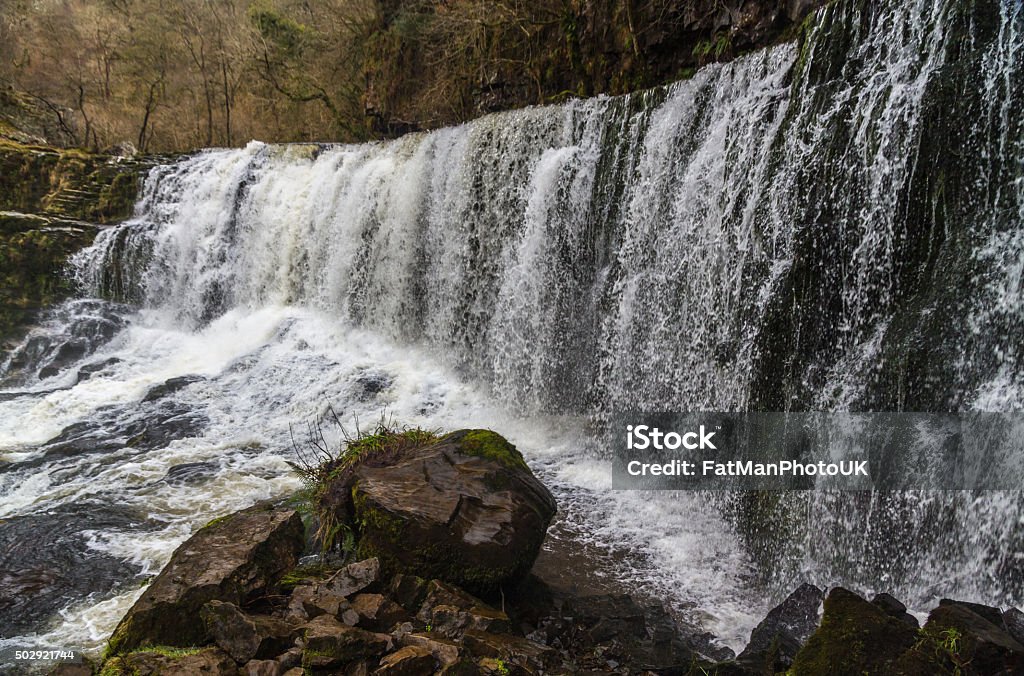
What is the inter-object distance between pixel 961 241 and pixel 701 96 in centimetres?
316

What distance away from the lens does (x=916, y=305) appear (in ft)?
13.2

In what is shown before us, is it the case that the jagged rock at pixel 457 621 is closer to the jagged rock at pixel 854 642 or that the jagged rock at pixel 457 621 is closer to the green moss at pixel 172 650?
the green moss at pixel 172 650

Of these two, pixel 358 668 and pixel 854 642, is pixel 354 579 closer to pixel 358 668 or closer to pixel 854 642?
pixel 358 668

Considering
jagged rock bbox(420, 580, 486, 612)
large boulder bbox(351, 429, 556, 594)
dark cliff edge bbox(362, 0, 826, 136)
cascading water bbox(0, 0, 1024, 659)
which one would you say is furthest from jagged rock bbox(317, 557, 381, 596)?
dark cliff edge bbox(362, 0, 826, 136)

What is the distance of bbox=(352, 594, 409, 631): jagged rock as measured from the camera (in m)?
2.95

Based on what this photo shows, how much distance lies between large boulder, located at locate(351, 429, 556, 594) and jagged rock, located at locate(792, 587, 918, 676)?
1.63 metres

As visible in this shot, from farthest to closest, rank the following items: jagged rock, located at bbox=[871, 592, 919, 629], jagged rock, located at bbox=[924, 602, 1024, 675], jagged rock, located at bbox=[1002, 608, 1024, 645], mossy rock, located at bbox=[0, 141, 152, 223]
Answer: mossy rock, located at bbox=[0, 141, 152, 223] < jagged rock, located at bbox=[871, 592, 919, 629] < jagged rock, located at bbox=[1002, 608, 1024, 645] < jagged rock, located at bbox=[924, 602, 1024, 675]

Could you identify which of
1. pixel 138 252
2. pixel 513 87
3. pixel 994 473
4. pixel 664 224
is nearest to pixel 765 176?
pixel 664 224

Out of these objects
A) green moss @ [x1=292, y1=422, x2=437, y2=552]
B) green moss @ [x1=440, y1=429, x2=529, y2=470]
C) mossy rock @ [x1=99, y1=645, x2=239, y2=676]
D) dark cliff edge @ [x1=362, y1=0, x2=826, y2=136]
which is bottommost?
mossy rock @ [x1=99, y1=645, x2=239, y2=676]

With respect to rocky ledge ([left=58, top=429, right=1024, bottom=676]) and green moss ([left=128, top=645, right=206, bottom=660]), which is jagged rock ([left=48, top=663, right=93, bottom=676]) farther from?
green moss ([left=128, top=645, right=206, bottom=660])

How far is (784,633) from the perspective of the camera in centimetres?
334

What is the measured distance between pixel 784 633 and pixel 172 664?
3059 millimetres

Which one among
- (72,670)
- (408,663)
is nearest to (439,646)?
(408,663)

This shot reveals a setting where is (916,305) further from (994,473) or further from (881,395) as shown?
(994,473)
